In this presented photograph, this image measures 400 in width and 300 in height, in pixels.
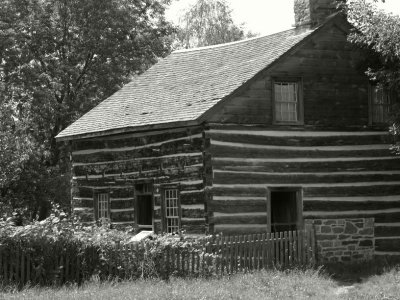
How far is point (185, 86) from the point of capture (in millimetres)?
24297

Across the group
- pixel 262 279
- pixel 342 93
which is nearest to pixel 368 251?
pixel 342 93

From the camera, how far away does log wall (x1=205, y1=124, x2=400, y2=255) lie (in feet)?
70.2

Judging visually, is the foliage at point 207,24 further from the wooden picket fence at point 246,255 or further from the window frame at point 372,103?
the wooden picket fence at point 246,255

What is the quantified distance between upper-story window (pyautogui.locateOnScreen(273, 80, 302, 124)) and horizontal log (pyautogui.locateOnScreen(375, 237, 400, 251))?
433cm

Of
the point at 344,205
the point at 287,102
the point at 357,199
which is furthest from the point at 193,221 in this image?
the point at 357,199

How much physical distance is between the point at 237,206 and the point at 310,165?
2.69 metres

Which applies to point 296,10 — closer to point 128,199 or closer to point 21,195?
point 128,199

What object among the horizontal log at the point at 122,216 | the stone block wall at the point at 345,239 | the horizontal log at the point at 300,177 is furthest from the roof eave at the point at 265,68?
the horizontal log at the point at 122,216

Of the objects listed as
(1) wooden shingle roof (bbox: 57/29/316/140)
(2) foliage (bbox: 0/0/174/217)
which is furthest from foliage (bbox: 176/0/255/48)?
(1) wooden shingle roof (bbox: 57/29/316/140)

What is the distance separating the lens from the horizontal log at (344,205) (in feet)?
73.9

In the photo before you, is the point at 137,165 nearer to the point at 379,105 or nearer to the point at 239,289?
the point at 379,105

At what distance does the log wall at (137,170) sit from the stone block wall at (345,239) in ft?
10.9

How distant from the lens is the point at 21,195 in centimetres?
3522

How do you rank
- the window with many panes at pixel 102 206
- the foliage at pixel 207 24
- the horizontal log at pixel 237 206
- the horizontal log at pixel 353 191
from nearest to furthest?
the horizontal log at pixel 237 206, the horizontal log at pixel 353 191, the window with many panes at pixel 102 206, the foliage at pixel 207 24
